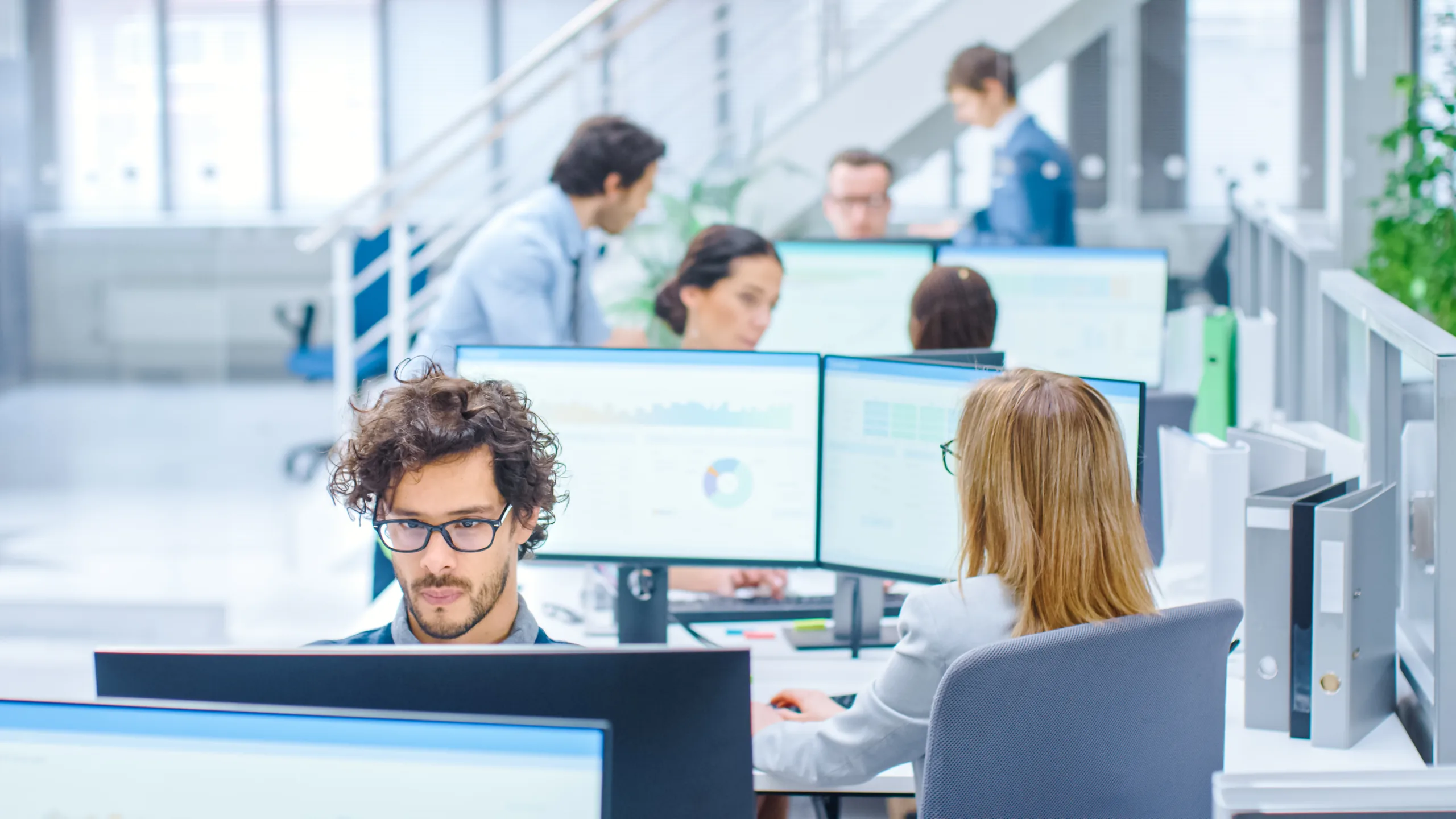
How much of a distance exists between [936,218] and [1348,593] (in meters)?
3.16

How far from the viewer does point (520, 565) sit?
2578mm

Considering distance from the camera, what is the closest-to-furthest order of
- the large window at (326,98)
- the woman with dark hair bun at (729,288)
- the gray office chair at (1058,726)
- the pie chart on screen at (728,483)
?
1. the gray office chair at (1058,726)
2. the pie chart on screen at (728,483)
3. the woman with dark hair bun at (729,288)
4. the large window at (326,98)

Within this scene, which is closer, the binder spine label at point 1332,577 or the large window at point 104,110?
the binder spine label at point 1332,577

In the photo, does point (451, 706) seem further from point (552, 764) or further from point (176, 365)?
point (176, 365)

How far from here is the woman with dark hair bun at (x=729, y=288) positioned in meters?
2.67

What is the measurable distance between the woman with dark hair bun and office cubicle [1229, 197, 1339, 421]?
1439 millimetres

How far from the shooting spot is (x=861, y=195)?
13.3 feet

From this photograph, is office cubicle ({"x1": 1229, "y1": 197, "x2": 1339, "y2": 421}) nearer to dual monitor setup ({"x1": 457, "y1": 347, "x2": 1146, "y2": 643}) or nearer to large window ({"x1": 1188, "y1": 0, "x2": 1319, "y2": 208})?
large window ({"x1": 1188, "y1": 0, "x2": 1319, "y2": 208})

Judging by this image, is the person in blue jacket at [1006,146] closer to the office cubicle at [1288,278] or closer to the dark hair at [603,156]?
the office cubicle at [1288,278]

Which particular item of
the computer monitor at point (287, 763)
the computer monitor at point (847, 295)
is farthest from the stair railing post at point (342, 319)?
the computer monitor at point (287, 763)

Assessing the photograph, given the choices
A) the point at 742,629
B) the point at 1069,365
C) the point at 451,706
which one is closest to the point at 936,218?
the point at 1069,365

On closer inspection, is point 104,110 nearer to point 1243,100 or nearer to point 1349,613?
point 1243,100

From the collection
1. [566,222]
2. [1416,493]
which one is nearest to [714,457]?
[1416,493]

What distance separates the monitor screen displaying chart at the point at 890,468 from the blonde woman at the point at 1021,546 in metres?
0.39
